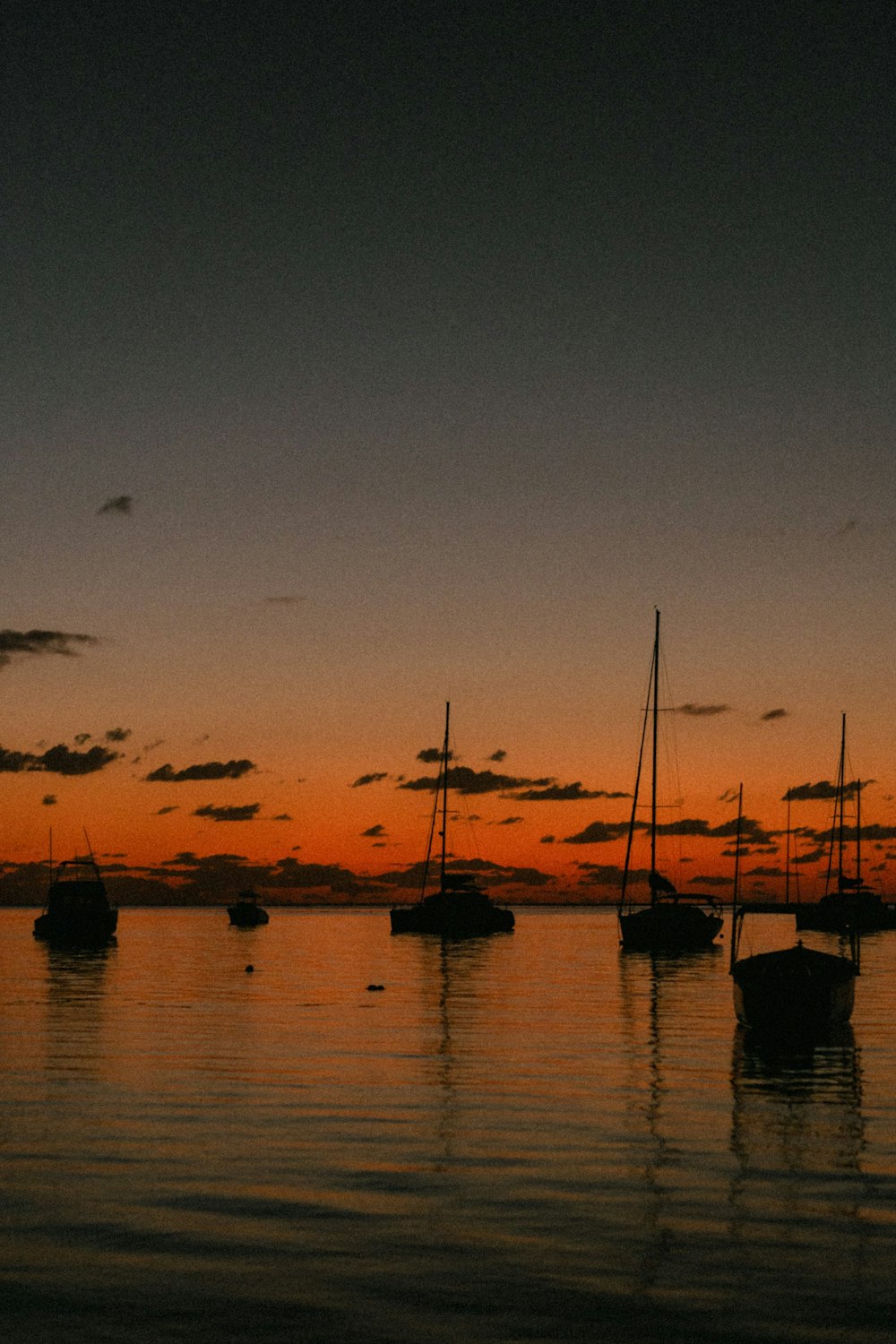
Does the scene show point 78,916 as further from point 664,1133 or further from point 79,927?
point 664,1133

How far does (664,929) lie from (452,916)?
33496mm

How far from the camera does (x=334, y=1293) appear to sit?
1462 centimetres

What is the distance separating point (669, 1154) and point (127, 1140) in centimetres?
936

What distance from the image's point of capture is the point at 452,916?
123m

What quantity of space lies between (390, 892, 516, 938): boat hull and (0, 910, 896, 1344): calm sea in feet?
254

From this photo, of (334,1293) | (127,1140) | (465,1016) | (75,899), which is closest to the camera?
(334,1293)

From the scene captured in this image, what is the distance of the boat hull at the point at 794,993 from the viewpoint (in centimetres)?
3925

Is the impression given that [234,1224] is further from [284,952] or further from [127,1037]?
[284,952]

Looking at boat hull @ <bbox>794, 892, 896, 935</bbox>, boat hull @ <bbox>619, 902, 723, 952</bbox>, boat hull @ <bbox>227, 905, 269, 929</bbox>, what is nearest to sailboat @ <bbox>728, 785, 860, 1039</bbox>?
boat hull @ <bbox>619, 902, 723, 952</bbox>

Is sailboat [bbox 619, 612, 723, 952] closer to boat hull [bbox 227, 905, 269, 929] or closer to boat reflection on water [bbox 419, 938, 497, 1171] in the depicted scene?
boat reflection on water [bbox 419, 938, 497, 1171]

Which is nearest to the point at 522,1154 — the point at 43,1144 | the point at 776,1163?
the point at 776,1163

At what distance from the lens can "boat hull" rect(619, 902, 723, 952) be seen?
306 feet

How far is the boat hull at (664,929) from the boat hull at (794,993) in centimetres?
5114

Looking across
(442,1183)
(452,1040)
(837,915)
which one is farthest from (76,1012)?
(837,915)
